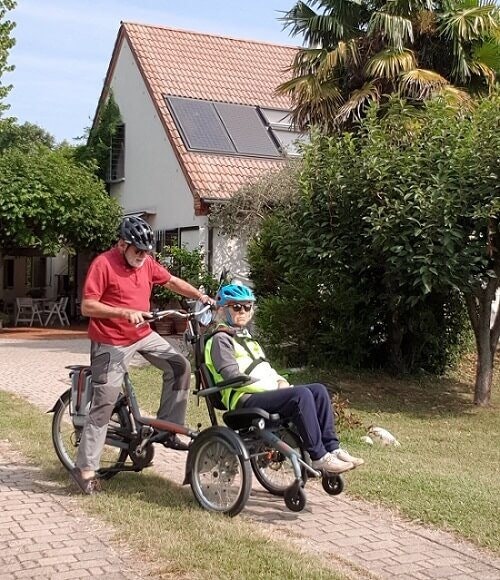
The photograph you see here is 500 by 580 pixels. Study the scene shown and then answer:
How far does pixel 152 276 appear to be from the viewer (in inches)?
254

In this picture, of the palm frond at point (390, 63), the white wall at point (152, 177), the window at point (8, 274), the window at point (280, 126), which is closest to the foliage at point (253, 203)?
the white wall at point (152, 177)

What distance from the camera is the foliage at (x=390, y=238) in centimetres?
1077

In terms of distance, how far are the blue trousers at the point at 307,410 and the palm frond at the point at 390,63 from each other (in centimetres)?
927

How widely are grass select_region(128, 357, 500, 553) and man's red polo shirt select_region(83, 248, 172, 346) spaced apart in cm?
209

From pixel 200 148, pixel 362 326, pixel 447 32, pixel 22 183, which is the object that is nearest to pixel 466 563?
pixel 362 326

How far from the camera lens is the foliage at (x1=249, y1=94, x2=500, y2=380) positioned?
424 inches

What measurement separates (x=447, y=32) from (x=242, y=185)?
6.56 m

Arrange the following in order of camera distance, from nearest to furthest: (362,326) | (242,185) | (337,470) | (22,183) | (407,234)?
(337,470), (407,234), (362,326), (242,185), (22,183)

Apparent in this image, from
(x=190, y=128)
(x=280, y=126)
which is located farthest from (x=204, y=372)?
(x=280, y=126)

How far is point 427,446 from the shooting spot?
945cm

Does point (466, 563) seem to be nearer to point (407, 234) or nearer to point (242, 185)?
point (407, 234)

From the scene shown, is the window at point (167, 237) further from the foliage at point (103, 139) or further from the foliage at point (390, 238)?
the foliage at point (390, 238)

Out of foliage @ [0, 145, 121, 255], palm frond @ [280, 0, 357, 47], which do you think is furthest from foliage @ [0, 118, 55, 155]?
palm frond @ [280, 0, 357, 47]

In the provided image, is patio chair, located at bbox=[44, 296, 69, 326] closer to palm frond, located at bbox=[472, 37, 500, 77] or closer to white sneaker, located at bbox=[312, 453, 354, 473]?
palm frond, located at bbox=[472, 37, 500, 77]
